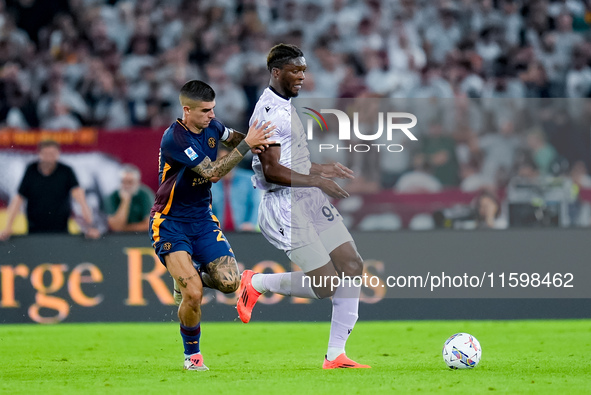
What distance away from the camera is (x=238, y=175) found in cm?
1137

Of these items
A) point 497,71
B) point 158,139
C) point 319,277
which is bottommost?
point 319,277

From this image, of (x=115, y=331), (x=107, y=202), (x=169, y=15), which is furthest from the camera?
(x=169, y=15)

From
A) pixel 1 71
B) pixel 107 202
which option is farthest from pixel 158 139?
pixel 1 71

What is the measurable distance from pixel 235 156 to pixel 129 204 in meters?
4.60

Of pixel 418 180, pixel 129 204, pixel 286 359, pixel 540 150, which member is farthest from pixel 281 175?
pixel 540 150

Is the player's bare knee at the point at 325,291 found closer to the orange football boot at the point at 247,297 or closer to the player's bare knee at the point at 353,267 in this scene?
the player's bare knee at the point at 353,267

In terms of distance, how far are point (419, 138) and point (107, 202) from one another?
3.77 m

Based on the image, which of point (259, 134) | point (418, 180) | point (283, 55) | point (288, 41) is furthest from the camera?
point (288, 41)

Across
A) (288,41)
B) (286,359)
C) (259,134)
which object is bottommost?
(286,359)

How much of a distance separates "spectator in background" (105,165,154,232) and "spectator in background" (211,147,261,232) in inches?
33.3

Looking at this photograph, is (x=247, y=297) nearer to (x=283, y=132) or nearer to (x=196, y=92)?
(x=283, y=132)

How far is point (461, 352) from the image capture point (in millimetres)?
7164

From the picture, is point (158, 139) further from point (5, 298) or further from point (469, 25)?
point (469, 25)

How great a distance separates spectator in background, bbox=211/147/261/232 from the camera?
11312mm
